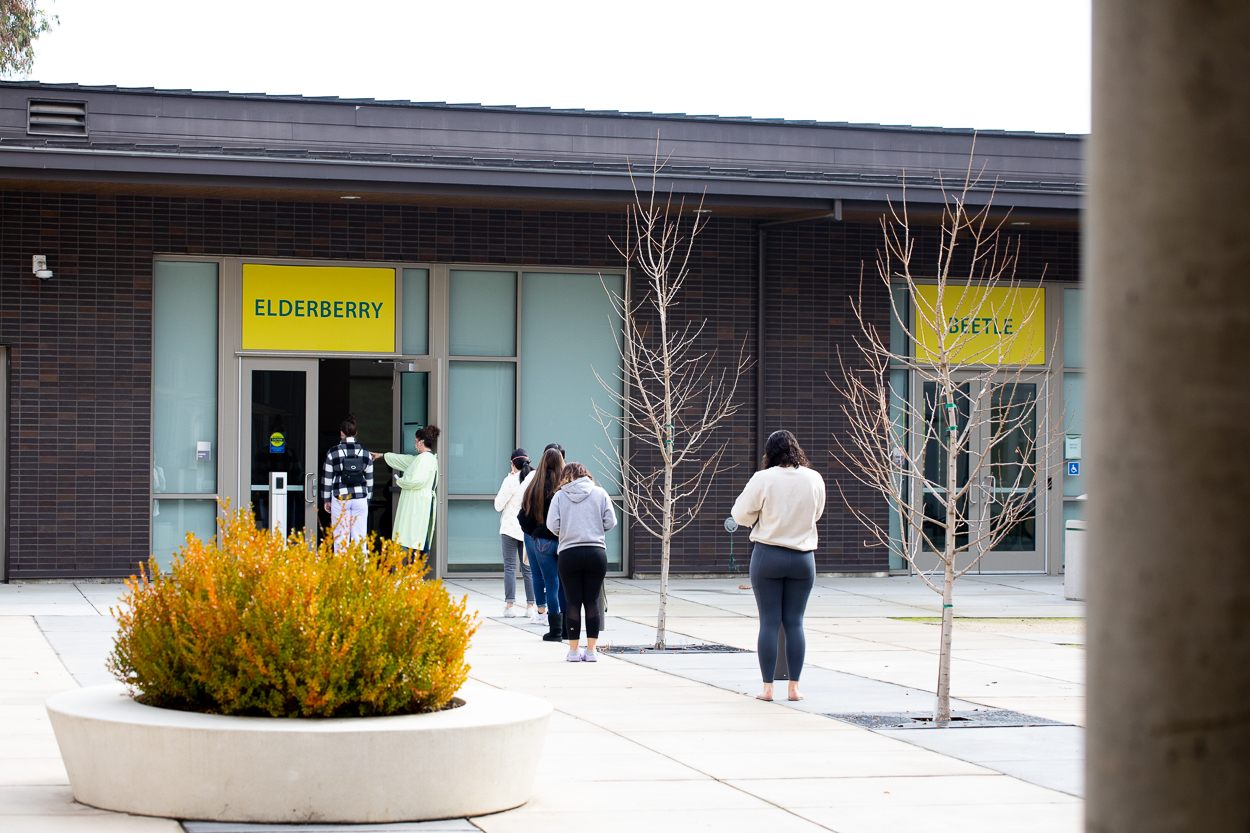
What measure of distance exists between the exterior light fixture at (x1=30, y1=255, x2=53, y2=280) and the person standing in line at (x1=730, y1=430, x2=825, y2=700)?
396 inches

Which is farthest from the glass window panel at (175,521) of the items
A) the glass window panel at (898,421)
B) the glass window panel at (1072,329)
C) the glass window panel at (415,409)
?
the glass window panel at (1072,329)

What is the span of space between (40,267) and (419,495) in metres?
5.00

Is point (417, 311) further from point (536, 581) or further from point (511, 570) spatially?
point (536, 581)

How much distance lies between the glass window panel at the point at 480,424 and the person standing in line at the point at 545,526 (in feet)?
17.8

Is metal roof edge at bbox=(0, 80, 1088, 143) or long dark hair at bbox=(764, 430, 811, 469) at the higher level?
metal roof edge at bbox=(0, 80, 1088, 143)

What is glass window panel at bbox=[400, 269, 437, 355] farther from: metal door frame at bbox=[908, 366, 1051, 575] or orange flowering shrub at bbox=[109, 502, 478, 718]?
orange flowering shrub at bbox=[109, 502, 478, 718]

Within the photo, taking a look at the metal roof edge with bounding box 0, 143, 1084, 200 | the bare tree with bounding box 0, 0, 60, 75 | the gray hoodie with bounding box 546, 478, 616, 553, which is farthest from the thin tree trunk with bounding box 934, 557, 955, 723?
the bare tree with bounding box 0, 0, 60, 75

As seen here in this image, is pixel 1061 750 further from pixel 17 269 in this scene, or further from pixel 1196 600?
pixel 17 269

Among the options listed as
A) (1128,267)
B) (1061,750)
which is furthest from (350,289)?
(1128,267)

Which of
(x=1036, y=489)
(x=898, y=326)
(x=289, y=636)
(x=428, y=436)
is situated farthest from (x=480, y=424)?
(x=289, y=636)

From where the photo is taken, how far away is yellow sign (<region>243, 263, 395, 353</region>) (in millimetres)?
17484

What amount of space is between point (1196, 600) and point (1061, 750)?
6292 mm

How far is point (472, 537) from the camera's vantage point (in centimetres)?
1828

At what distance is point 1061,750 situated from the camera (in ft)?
26.2
